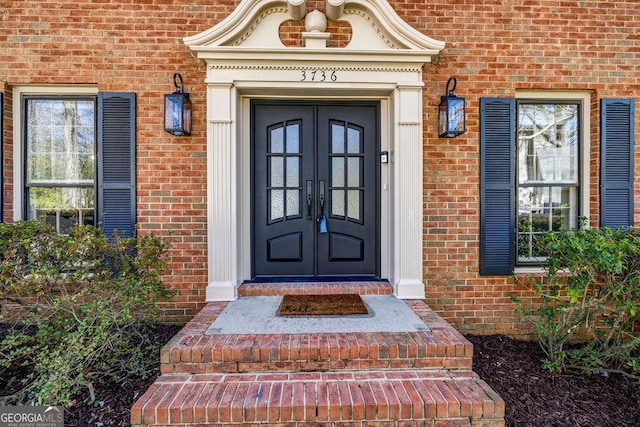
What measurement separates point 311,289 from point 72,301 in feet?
7.12

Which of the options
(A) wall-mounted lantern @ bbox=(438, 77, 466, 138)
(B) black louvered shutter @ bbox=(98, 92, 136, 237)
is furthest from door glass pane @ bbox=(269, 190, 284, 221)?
(A) wall-mounted lantern @ bbox=(438, 77, 466, 138)

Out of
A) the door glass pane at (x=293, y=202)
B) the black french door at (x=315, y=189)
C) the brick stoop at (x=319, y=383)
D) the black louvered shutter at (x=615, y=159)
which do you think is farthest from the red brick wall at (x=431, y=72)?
the brick stoop at (x=319, y=383)

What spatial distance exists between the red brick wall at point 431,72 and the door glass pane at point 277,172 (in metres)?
0.78

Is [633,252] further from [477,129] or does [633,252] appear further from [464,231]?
[477,129]

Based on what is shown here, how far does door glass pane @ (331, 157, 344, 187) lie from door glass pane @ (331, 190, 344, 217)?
94 millimetres

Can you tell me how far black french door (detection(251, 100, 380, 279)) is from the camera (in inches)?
157

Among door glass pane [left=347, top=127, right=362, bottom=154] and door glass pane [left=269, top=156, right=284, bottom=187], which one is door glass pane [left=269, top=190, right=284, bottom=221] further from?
door glass pane [left=347, top=127, right=362, bottom=154]

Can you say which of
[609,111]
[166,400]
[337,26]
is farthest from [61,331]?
[609,111]

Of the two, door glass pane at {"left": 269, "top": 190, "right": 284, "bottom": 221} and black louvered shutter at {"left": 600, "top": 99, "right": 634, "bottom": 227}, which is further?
door glass pane at {"left": 269, "top": 190, "right": 284, "bottom": 221}

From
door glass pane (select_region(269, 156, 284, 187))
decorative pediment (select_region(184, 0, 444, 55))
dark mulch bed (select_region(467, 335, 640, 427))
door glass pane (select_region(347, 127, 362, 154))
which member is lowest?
dark mulch bed (select_region(467, 335, 640, 427))

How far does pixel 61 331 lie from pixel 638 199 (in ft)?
19.7

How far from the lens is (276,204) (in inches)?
159

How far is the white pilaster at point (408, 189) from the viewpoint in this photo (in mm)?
3684

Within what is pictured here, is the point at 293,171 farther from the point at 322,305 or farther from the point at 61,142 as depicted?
the point at 61,142
